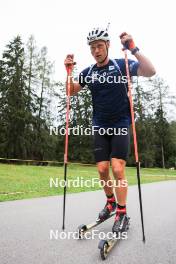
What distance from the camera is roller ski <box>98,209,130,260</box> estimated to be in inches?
127

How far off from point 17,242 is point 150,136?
173 ft

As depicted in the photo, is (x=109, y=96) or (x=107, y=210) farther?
(x=107, y=210)

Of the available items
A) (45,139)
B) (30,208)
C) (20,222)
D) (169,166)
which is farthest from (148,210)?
(169,166)

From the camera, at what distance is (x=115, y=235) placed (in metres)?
3.80

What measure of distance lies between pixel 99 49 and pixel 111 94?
1.85 feet

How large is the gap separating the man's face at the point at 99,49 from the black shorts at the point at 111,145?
0.92 m

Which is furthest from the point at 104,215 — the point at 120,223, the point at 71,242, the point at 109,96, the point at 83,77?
the point at 83,77

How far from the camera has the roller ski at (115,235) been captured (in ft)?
10.6

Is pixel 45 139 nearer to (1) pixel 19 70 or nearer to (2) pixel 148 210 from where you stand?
(1) pixel 19 70

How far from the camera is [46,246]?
11.7ft

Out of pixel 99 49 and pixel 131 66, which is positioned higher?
pixel 99 49

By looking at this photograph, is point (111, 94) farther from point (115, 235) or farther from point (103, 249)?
point (103, 249)

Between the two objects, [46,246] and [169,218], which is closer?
[46,246]

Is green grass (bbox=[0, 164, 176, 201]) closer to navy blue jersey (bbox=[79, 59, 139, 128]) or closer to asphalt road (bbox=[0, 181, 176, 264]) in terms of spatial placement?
asphalt road (bbox=[0, 181, 176, 264])
